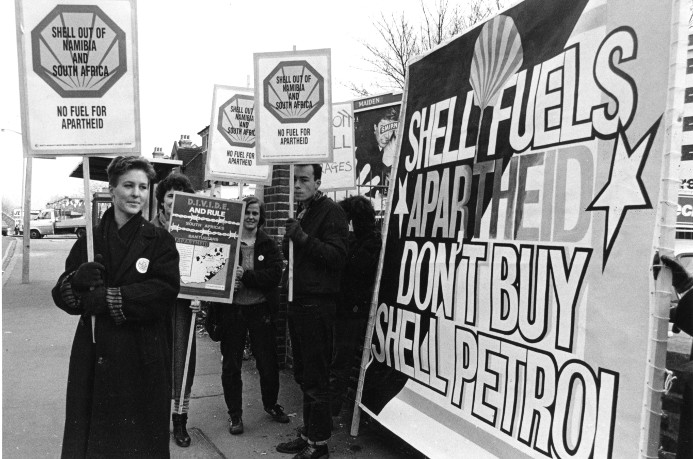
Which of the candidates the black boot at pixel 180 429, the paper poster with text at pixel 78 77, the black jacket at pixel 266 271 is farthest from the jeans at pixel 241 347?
the paper poster with text at pixel 78 77

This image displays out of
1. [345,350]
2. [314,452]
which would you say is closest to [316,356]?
[314,452]

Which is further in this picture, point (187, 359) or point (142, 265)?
point (187, 359)

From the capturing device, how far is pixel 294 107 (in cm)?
448

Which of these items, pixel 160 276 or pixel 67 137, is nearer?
pixel 160 276

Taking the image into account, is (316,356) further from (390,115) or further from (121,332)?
(390,115)

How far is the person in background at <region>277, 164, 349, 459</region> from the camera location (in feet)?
12.4

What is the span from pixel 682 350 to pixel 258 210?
3092mm

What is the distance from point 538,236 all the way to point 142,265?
190cm

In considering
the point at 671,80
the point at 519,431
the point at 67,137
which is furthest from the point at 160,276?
the point at 671,80

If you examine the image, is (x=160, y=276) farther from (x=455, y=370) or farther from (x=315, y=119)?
(x=315, y=119)

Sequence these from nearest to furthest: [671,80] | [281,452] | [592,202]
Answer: [671,80] < [592,202] < [281,452]

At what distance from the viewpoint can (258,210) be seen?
15.5 ft

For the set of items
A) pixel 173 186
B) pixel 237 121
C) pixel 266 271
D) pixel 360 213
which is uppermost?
pixel 237 121

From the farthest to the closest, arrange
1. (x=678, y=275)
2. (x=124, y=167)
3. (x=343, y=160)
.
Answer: (x=343, y=160) < (x=124, y=167) < (x=678, y=275)
